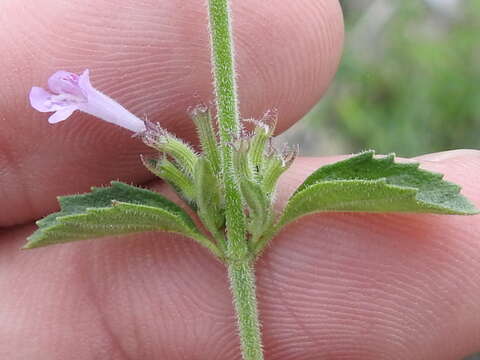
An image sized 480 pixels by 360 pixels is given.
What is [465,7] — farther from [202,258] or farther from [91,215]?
[91,215]

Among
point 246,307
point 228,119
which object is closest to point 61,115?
point 228,119

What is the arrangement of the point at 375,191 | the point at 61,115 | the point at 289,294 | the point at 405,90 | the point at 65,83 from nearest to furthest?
the point at 375,191 → the point at 61,115 → the point at 65,83 → the point at 289,294 → the point at 405,90

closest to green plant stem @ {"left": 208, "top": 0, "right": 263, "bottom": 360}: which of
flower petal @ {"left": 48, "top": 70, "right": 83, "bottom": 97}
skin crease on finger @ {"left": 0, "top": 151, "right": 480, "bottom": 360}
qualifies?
skin crease on finger @ {"left": 0, "top": 151, "right": 480, "bottom": 360}

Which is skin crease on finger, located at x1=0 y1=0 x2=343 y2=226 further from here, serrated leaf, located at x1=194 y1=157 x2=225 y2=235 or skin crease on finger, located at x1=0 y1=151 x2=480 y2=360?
serrated leaf, located at x1=194 y1=157 x2=225 y2=235

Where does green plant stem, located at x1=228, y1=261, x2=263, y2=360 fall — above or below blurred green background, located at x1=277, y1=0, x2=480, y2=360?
below

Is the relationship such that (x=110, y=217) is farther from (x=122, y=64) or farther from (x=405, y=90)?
(x=405, y=90)

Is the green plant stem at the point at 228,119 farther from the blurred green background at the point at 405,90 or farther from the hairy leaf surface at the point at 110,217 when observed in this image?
the blurred green background at the point at 405,90
